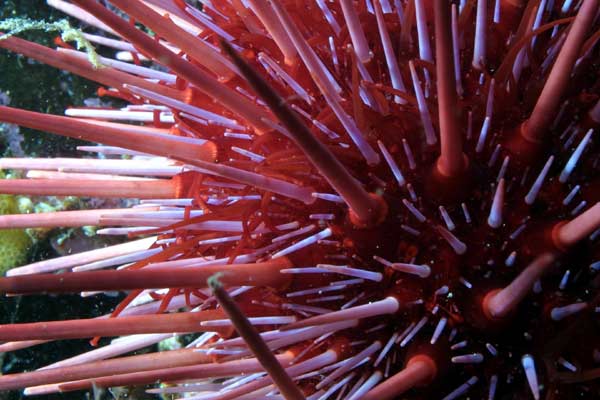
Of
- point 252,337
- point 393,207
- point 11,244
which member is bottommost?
point 252,337

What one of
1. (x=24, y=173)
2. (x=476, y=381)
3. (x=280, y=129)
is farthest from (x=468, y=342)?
(x=24, y=173)

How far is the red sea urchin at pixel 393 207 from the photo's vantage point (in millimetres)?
807

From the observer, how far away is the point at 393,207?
0.87 metres

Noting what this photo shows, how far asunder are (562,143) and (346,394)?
57 centimetres

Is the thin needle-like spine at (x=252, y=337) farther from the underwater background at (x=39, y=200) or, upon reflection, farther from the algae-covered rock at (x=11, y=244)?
the algae-covered rock at (x=11, y=244)

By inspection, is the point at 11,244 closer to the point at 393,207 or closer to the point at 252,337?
the point at 393,207

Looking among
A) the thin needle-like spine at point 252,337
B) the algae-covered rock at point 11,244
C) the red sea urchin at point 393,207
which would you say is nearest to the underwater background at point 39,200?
the algae-covered rock at point 11,244

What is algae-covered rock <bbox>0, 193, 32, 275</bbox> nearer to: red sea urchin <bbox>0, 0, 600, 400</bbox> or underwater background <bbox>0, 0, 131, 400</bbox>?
underwater background <bbox>0, 0, 131, 400</bbox>

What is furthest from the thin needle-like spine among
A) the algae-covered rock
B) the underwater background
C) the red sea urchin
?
the algae-covered rock

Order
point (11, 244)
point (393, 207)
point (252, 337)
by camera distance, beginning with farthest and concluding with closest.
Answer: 1. point (11, 244)
2. point (393, 207)
3. point (252, 337)

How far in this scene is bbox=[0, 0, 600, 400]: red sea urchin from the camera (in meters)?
0.81

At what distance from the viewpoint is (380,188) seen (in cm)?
88

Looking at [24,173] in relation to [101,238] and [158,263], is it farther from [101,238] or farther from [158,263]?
[158,263]

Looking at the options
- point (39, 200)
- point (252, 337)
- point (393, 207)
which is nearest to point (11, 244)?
point (39, 200)
